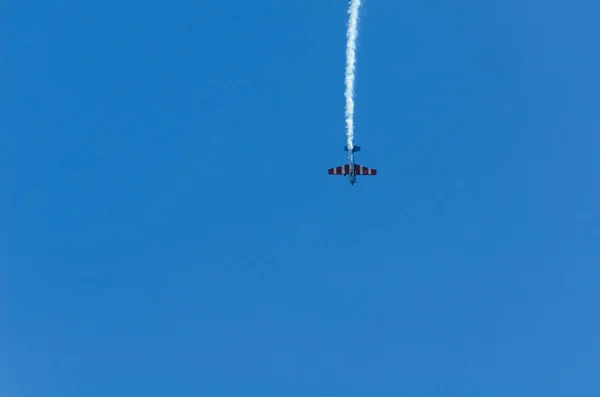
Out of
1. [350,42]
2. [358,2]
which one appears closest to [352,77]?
[350,42]

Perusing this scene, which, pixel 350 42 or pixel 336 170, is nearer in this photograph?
pixel 350 42

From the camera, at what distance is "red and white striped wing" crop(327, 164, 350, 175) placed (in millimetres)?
44188

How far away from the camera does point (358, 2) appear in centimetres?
4112

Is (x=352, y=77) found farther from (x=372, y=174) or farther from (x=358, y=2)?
(x=372, y=174)

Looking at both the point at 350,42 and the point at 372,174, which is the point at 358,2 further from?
the point at 372,174

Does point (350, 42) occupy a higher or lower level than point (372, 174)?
higher

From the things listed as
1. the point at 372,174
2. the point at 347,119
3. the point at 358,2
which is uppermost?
the point at 358,2

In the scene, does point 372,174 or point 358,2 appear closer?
point 358,2

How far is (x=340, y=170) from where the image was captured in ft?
147

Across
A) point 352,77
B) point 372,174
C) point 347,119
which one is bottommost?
point 372,174

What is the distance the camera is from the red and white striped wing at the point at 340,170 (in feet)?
145

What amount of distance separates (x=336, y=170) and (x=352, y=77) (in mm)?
10102

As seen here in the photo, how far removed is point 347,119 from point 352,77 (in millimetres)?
4469

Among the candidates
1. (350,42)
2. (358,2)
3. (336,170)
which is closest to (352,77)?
(350,42)
